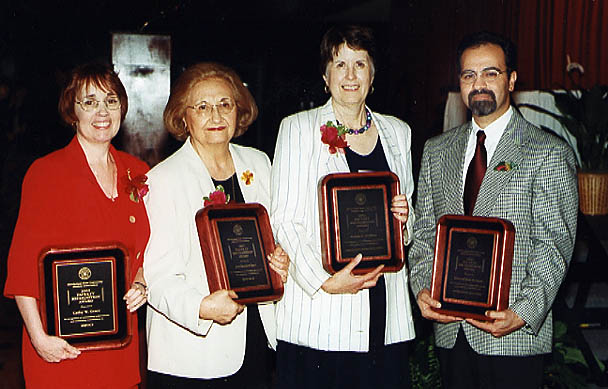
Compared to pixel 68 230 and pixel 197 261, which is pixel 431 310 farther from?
pixel 68 230

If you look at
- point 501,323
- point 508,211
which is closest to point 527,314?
point 501,323

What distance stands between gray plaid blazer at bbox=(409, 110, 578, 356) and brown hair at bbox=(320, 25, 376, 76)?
640 mm

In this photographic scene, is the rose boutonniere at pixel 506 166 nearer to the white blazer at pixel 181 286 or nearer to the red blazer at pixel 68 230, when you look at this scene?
the white blazer at pixel 181 286

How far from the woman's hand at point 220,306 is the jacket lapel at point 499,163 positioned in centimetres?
102

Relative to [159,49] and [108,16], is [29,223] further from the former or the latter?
[108,16]

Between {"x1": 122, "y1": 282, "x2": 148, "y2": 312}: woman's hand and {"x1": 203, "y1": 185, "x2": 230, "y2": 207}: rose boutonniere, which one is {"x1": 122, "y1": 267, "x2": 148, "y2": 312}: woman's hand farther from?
{"x1": 203, "y1": 185, "x2": 230, "y2": 207}: rose boutonniere

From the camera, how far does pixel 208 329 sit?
260 cm

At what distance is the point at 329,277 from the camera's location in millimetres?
2652

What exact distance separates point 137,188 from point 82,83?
440 millimetres

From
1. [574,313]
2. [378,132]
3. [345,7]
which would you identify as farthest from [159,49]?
[345,7]

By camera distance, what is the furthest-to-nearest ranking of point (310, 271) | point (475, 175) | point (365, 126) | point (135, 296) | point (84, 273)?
point (365, 126) → point (475, 175) → point (310, 271) → point (135, 296) → point (84, 273)

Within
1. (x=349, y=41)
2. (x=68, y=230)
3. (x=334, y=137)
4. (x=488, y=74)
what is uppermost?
(x=349, y=41)

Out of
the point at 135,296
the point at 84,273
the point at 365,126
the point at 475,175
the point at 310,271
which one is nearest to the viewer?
the point at 84,273

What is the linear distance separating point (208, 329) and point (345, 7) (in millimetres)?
8825
